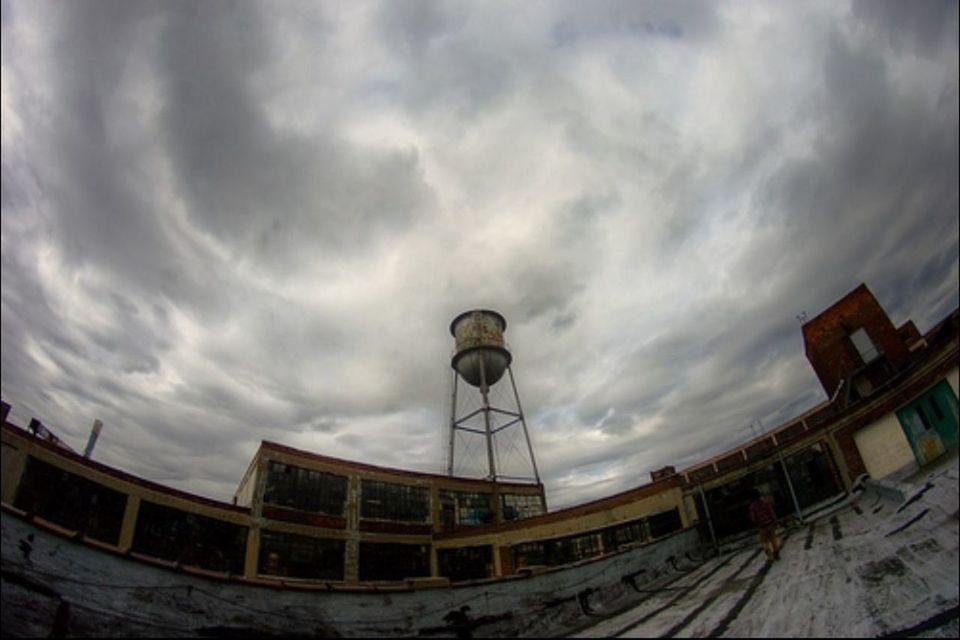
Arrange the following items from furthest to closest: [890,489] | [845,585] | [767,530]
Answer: [890,489] < [767,530] < [845,585]

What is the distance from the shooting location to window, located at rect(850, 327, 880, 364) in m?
20.0

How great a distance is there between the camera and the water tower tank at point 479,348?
26.3 meters

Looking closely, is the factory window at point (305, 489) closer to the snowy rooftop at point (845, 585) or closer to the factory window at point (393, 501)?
the factory window at point (393, 501)

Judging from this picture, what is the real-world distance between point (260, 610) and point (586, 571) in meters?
9.40

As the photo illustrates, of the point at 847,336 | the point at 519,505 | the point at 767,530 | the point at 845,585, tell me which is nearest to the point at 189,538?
the point at 519,505

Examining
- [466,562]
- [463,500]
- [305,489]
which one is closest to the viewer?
[305,489]

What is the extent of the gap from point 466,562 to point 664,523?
32.7 feet

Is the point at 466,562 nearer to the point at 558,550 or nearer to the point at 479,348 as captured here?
the point at 558,550

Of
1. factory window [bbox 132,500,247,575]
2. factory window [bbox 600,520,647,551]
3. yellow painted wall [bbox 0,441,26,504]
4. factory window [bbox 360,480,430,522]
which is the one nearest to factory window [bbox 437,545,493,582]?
factory window [bbox 360,480,430,522]

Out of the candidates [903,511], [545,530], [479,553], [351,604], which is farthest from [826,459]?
[351,604]

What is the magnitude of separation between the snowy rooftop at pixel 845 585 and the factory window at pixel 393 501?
14.5 metres

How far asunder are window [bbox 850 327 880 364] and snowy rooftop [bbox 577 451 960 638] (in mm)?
9993

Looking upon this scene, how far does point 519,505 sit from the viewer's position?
27797 mm

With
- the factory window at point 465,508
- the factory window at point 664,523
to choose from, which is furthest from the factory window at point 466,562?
the factory window at point 664,523
